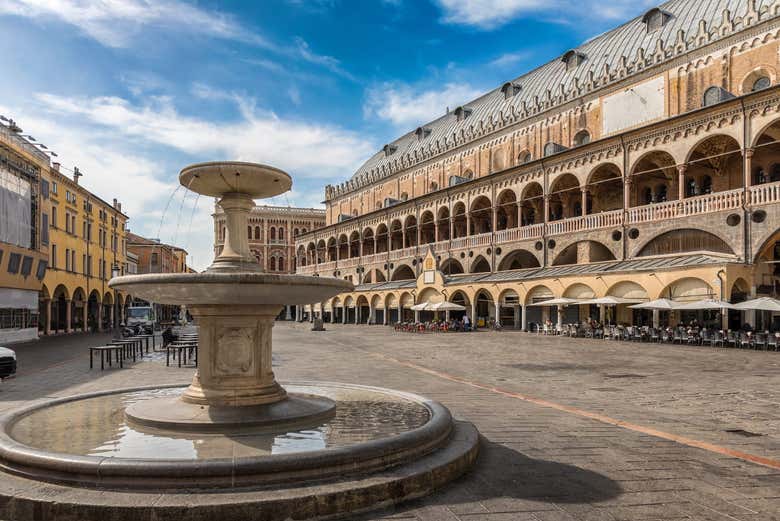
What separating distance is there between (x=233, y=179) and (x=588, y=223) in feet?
92.1

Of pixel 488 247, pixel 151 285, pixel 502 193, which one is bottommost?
pixel 151 285

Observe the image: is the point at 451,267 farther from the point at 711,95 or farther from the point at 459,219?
the point at 711,95

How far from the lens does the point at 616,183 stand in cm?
3453

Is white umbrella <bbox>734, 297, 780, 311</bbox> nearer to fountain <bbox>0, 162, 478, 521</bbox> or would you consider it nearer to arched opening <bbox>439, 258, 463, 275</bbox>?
fountain <bbox>0, 162, 478, 521</bbox>

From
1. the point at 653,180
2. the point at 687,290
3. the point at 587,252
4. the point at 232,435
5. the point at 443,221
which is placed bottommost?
the point at 232,435

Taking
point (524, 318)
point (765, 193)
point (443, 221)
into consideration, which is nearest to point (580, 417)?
point (765, 193)

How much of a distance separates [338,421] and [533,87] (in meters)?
43.4

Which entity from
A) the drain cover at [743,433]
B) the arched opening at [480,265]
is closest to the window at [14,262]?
the arched opening at [480,265]

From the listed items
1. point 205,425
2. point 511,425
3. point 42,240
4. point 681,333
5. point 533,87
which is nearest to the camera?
point 205,425

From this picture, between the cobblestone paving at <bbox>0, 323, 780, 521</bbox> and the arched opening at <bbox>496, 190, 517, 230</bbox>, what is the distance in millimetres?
21966

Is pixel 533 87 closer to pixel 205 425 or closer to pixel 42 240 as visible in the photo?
pixel 42 240

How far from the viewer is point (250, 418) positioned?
6.37m

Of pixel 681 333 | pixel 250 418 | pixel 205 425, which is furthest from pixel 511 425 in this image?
pixel 681 333

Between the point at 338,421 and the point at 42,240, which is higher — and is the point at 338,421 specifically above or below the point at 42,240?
below
